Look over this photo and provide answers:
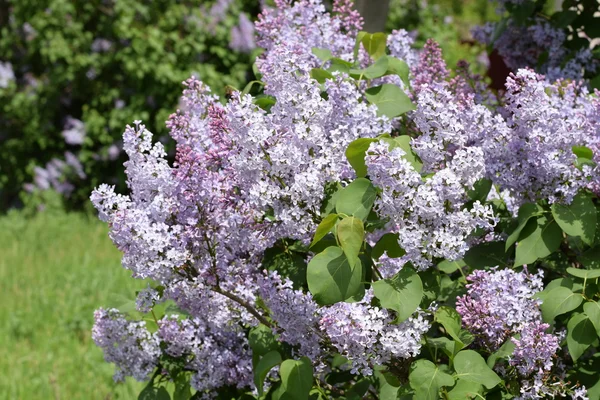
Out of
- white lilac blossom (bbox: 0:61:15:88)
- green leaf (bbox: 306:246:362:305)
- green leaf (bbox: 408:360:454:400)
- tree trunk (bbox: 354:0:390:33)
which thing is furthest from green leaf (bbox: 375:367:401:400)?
white lilac blossom (bbox: 0:61:15:88)

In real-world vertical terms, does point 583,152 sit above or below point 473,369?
above

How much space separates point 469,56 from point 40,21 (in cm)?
479

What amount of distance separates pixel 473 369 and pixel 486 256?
0.44 m

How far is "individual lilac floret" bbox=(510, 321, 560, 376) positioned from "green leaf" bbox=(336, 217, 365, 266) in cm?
53

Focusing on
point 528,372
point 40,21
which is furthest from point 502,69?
point 40,21

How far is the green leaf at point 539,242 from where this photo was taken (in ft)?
7.36

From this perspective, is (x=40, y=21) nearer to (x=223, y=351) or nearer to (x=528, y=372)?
(x=223, y=351)

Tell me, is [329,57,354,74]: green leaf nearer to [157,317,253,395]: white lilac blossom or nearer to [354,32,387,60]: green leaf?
[354,32,387,60]: green leaf

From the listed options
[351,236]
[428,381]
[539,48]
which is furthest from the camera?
[539,48]

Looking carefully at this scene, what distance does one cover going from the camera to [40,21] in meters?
7.70

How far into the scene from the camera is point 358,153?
2061 millimetres

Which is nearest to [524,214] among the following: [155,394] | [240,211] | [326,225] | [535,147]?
[535,147]

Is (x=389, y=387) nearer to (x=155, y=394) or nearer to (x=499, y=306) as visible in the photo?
(x=499, y=306)

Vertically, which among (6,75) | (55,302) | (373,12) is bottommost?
(55,302)
